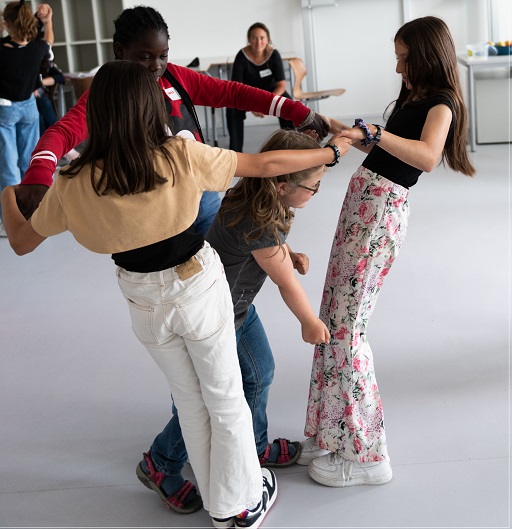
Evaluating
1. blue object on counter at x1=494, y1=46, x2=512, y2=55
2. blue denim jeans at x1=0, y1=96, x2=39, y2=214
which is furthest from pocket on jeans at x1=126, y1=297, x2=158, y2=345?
blue object on counter at x1=494, y1=46, x2=512, y2=55

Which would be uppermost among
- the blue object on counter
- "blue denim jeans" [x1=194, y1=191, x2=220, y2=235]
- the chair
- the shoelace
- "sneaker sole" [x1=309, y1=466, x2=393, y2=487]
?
the blue object on counter

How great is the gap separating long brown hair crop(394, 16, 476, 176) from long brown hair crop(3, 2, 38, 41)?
147 inches

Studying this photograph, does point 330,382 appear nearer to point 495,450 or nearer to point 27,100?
point 495,450

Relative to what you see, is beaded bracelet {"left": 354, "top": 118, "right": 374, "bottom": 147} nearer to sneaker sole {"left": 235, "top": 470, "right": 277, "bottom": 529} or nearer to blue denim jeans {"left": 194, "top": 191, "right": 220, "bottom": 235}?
blue denim jeans {"left": 194, "top": 191, "right": 220, "bottom": 235}

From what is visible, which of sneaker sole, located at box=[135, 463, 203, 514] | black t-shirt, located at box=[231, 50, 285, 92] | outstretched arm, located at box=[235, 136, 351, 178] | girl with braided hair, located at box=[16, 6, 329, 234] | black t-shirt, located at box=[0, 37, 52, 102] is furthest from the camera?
black t-shirt, located at box=[231, 50, 285, 92]

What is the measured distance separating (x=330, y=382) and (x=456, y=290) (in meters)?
1.65

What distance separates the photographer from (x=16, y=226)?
5.65 ft

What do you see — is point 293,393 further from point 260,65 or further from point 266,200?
point 260,65

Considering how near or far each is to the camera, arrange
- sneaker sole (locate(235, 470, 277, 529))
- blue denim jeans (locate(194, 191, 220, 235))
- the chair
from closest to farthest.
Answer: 1. sneaker sole (locate(235, 470, 277, 529))
2. blue denim jeans (locate(194, 191, 220, 235))
3. the chair

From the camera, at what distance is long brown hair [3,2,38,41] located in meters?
5.12

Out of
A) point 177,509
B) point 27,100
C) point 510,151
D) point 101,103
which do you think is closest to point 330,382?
point 177,509

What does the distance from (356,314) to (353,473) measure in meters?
0.47

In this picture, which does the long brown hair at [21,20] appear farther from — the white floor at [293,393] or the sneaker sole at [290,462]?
the sneaker sole at [290,462]

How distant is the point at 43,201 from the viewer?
1659 millimetres
